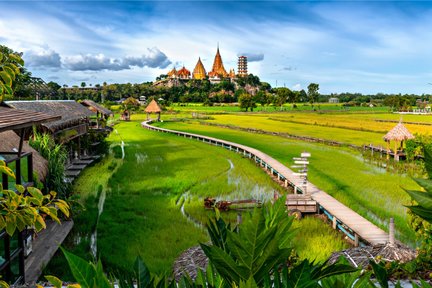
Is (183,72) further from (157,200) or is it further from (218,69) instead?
(157,200)

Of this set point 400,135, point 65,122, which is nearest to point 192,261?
point 65,122

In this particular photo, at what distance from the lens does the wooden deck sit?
6494 mm

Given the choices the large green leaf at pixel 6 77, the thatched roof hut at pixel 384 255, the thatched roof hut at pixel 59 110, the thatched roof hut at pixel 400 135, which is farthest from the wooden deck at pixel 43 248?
the thatched roof hut at pixel 400 135

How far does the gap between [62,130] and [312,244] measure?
1086 centimetres

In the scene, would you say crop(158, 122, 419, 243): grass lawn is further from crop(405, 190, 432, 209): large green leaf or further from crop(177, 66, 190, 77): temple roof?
crop(177, 66, 190, 77): temple roof

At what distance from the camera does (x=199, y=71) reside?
124000 mm

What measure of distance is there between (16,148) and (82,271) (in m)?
7.55

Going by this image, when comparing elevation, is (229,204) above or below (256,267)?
below

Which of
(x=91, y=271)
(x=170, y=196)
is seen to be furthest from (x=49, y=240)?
(x=91, y=271)

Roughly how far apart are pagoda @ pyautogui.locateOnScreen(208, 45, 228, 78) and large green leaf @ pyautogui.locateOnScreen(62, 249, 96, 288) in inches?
4823

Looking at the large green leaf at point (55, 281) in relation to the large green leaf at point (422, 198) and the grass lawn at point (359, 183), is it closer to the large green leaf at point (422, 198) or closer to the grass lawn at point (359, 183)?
the large green leaf at point (422, 198)

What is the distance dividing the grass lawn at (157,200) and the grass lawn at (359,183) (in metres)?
1.70

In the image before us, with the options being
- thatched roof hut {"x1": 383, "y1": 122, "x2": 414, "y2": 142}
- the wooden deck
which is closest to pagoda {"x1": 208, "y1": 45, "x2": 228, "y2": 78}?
thatched roof hut {"x1": 383, "y1": 122, "x2": 414, "y2": 142}

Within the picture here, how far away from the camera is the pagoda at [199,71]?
404ft
